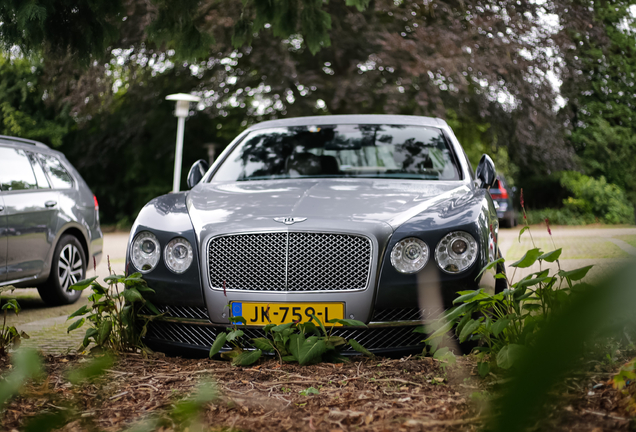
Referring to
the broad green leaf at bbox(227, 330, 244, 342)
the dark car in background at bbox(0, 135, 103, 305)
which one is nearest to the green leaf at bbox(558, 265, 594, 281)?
the broad green leaf at bbox(227, 330, 244, 342)

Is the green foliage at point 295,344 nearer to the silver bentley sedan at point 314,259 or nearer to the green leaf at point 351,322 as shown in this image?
Result: the green leaf at point 351,322

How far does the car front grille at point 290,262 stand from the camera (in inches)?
137

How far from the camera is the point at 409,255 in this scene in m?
3.47

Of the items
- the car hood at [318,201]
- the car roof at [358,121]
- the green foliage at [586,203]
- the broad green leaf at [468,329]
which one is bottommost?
the green foliage at [586,203]

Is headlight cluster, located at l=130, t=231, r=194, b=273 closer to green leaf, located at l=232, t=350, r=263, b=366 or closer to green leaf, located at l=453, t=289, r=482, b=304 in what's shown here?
green leaf, located at l=232, t=350, r=263, b=366

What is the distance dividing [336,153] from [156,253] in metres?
1.88

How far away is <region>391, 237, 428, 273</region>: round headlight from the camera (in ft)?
11.3

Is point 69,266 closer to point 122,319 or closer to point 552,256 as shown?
point 122,319

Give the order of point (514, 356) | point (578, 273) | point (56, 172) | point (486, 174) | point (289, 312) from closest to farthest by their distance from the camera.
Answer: point (514, 356) < point (578, 273) < point (289, 312) < point (486, 174) < point (56, 172)

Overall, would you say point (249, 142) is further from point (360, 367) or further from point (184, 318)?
point (360, 367)

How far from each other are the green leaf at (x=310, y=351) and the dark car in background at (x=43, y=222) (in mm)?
3633

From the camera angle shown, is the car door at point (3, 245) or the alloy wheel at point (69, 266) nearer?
Answer: the car door at point (3, 245)

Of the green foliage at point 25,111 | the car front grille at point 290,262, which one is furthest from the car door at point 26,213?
the green foliage at point 25,111

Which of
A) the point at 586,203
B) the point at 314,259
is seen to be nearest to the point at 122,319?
the point at 314,259
